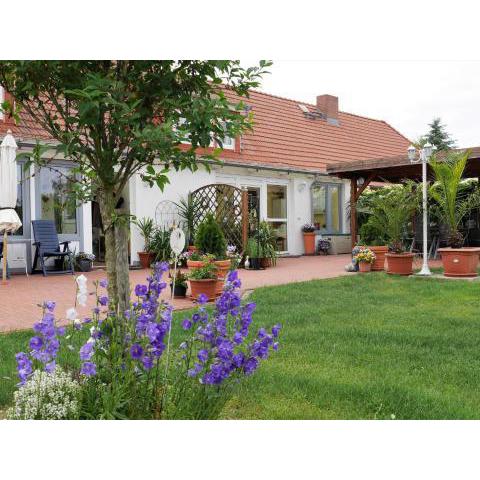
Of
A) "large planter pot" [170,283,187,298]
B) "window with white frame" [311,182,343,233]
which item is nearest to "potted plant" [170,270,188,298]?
"large planter pot" [170,283,187,298]

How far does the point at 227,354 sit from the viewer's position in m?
2.54

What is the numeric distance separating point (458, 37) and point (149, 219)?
11.0 metres

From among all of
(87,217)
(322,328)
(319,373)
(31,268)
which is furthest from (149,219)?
(319,373)

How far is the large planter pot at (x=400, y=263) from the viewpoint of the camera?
416 inches

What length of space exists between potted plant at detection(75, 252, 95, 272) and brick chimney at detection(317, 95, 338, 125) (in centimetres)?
1281

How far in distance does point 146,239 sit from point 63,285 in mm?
3802

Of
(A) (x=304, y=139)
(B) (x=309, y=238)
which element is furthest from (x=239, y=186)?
(A) (x=304, y=139)

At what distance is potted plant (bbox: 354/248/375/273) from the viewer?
444 inches

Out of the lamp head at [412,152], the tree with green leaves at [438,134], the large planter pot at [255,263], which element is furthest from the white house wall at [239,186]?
the tree with green leaves at [438,134]

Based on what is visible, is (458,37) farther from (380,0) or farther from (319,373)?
(319,373)

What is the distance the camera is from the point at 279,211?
1627cm

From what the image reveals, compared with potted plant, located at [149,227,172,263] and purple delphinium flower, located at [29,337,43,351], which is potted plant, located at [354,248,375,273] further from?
purple delphinium flower, located at [29,337,43,351]

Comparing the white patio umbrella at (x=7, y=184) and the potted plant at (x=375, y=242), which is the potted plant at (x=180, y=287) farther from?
the potted plant at (x=375, y=242)

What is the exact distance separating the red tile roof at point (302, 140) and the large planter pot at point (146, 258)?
3.54 meters
